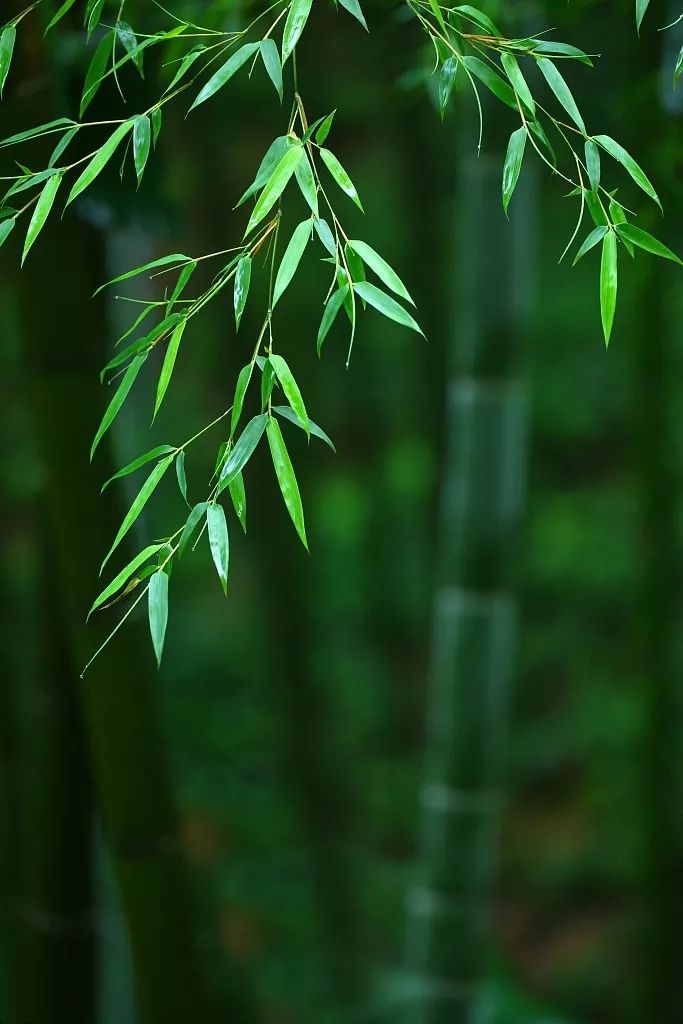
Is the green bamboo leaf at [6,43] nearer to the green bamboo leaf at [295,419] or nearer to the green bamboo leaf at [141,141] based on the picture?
→ the green bamboo leaf at [141,141]

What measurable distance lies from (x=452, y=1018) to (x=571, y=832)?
255 cm

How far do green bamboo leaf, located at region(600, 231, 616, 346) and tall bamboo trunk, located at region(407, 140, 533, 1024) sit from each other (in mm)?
860

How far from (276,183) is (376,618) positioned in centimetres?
355

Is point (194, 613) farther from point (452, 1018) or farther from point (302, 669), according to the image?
point (452, 1018)

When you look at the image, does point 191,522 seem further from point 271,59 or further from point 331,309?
point 271,59

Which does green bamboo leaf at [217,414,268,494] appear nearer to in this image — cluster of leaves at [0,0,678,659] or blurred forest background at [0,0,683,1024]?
cluster of leaves at [0,0,678,659]

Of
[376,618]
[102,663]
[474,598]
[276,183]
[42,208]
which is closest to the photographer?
[276,183]

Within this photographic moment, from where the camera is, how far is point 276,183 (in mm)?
Result: 597

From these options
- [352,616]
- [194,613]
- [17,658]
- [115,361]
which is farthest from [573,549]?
[115,361]

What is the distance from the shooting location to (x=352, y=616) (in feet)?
13.7

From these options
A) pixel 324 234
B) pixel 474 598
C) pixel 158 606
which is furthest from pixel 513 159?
pixel 474 598

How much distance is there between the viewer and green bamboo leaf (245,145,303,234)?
23.4 inches

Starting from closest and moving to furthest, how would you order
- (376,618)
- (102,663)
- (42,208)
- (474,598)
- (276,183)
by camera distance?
(276,183) < (42,208) < (102,663) < (474,598) < (376,618)

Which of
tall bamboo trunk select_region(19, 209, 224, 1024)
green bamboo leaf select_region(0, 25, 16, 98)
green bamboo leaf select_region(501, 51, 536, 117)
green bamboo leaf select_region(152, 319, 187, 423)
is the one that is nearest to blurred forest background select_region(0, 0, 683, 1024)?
tall bamboo trunk select_region(19, 209, 224, 1024)
